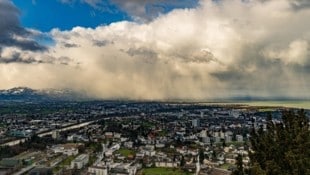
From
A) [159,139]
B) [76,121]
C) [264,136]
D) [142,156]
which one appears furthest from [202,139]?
[264,136]

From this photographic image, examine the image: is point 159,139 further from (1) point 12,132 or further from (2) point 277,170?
(2) point 277,170

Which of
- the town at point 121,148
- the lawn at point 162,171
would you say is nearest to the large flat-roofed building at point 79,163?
the town at point 121,148

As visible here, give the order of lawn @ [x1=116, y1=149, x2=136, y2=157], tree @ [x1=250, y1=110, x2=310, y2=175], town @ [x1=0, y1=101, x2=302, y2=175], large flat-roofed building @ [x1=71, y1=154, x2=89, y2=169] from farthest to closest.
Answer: lawn @ [x1=116, y1=149, x2=136, y2=157] → large flat-roofed building @ [x1=71, y1=154, x2=89, y2=169] → town @ [x1=0, y1=101, x2=302, y2=175] → tree @ [x1=250, y1=110, x2=310, y2=175]

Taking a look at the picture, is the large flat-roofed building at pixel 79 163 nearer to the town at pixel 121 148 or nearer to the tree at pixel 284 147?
the town at pixel 121 148

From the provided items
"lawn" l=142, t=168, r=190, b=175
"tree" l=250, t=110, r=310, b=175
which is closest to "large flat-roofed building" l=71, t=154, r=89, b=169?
"lawn" l=142, t=168, r=190, b=175

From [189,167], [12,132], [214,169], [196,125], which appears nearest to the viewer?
[214,169]

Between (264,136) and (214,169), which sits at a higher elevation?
(264,136)

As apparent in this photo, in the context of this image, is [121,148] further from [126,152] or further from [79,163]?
[79,163]

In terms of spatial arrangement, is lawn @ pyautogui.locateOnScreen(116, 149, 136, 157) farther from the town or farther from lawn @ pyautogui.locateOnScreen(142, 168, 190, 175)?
lawn @ pyautogui.locateOnScreen(142, 168, 190, 175)

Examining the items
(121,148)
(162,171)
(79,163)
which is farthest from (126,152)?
(162,171)
